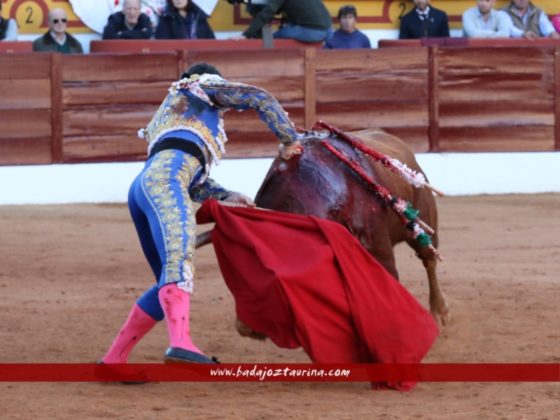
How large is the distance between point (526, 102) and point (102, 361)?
6.88 meters

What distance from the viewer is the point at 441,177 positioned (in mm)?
10359

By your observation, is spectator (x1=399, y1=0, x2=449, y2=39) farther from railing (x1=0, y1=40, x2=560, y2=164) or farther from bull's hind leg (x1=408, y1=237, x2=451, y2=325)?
bull's hind leg (x1=408, y1=237, x2=451, y2=325)

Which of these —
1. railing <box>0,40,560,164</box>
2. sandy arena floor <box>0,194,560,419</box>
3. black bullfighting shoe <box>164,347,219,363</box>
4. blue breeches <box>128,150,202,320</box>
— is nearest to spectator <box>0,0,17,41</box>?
railing <box>0,40,560,164</box>

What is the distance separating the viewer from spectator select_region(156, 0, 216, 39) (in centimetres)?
1025

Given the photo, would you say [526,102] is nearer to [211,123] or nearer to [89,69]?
[89,69]

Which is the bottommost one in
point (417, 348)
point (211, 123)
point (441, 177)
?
point (441, 177)

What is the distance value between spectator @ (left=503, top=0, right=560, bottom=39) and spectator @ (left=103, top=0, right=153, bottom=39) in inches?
121

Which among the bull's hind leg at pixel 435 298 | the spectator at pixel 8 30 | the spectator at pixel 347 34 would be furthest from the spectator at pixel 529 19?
the bull's hind leg at pixel 435 298

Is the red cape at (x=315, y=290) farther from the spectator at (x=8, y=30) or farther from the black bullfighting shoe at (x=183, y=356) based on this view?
the spectator at (x=8, y=30)

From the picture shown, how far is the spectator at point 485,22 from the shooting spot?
10984 millimetres

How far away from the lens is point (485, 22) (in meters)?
11.0

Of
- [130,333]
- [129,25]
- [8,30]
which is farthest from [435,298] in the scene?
[8,30]

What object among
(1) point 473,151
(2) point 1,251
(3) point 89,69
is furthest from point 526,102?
(2) point 1,251

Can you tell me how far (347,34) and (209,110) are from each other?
6.32m
